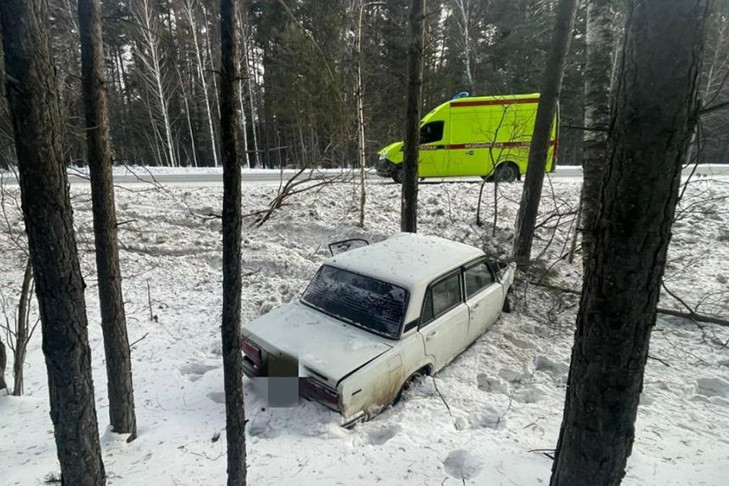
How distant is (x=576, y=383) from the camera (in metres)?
2.20

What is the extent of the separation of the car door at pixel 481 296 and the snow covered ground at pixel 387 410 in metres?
0.29

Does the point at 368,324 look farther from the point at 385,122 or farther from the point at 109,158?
the point at 385,122

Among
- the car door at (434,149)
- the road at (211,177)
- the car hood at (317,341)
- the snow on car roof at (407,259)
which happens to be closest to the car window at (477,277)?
the snow on car roof at (407,259)

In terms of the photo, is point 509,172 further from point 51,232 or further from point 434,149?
point 51,232

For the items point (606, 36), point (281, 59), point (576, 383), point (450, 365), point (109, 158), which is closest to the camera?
point (576, 383)

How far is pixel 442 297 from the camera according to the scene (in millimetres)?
4707

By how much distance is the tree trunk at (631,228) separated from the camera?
1.68 meters

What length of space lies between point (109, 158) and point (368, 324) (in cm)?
288

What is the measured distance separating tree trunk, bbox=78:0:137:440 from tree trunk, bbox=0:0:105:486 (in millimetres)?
1162

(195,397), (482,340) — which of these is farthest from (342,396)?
(482,340)

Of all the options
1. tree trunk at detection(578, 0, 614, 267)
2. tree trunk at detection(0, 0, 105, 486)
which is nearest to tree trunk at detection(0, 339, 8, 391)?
tree trunk at detection(0, 0, 105, 486)

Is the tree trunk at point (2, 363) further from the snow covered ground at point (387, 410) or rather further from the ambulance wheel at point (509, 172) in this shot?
the ambulance wheel at point (509, 172)

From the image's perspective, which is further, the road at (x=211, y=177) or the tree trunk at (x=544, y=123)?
the road at (x=211, y=177)

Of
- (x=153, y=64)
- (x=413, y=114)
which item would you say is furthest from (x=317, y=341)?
(x=153, y=64)
